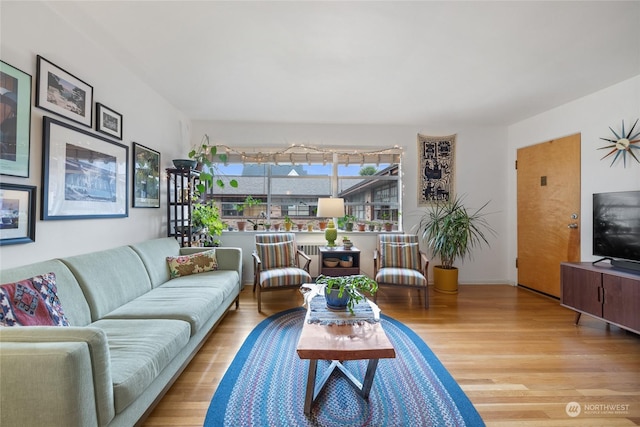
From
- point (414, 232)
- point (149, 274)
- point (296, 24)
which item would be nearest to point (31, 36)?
point (296, 24)

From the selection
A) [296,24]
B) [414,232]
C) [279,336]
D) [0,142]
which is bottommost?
[279,336]

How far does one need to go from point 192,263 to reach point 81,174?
4.27 feet

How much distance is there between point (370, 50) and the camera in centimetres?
236

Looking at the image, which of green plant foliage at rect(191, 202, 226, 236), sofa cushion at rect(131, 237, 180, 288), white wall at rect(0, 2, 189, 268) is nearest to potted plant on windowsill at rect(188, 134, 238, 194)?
green plant foliage at rect(191, 202, 226, 236)

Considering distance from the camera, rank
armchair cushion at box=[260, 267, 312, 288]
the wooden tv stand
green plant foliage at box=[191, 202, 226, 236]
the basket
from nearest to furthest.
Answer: the wooden tv stand, armchair cushion at box=[260, 267, 312, 288], green plant foliage at box=[191, 202, 226, 236], the basket

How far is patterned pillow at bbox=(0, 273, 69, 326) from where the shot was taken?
1.30 metres

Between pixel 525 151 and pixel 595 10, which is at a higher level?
pixel 595 10

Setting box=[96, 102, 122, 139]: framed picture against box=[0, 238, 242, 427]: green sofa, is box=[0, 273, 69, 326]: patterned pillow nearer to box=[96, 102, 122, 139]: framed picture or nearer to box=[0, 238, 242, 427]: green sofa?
box=[0, 238, 242, 427]: green sofa

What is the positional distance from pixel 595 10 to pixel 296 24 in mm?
2143

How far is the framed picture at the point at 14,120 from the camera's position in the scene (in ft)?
5.15

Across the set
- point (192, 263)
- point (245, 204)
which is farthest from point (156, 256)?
point (245, 204)

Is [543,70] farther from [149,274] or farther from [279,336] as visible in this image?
[149,274]

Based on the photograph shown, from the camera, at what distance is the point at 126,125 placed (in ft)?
8.99

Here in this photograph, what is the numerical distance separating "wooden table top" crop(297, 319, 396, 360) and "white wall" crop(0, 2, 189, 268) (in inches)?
74.0
